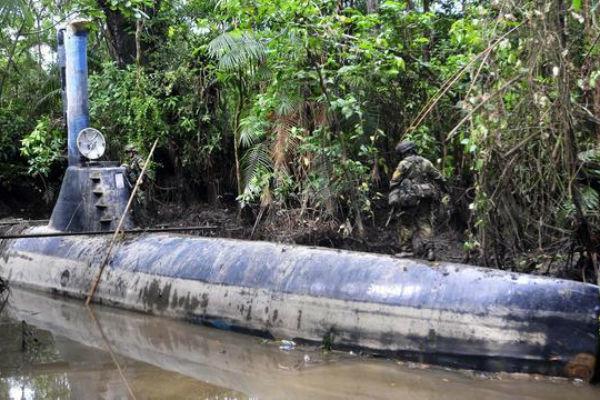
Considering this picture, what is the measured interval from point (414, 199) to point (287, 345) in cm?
256

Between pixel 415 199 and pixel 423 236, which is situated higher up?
pixel 415 199

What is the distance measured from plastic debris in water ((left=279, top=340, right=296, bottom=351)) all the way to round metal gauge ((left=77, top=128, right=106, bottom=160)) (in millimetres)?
5743

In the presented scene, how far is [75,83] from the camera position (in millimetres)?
12234

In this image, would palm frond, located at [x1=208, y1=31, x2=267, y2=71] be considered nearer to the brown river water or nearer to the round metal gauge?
the round metal gauge

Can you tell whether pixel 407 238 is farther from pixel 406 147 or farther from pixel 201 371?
pixel 201 371

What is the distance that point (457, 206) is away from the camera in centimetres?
1123

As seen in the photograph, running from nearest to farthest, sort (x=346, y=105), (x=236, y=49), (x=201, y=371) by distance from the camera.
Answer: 1. (x=201, y=371)
2. (x=346, y=105)
3. (x=236, y=49)

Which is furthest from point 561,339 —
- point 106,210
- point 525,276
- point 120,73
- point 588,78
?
point 120,73

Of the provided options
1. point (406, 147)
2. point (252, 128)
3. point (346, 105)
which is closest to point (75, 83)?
point (252, 128)

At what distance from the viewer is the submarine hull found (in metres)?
6.64

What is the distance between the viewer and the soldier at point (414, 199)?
356 inches

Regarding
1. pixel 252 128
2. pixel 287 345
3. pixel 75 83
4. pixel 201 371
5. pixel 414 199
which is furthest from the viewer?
pixel 75 83

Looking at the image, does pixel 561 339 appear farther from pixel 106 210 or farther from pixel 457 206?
pixel 106 210

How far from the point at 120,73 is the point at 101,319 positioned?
22.3 ft
